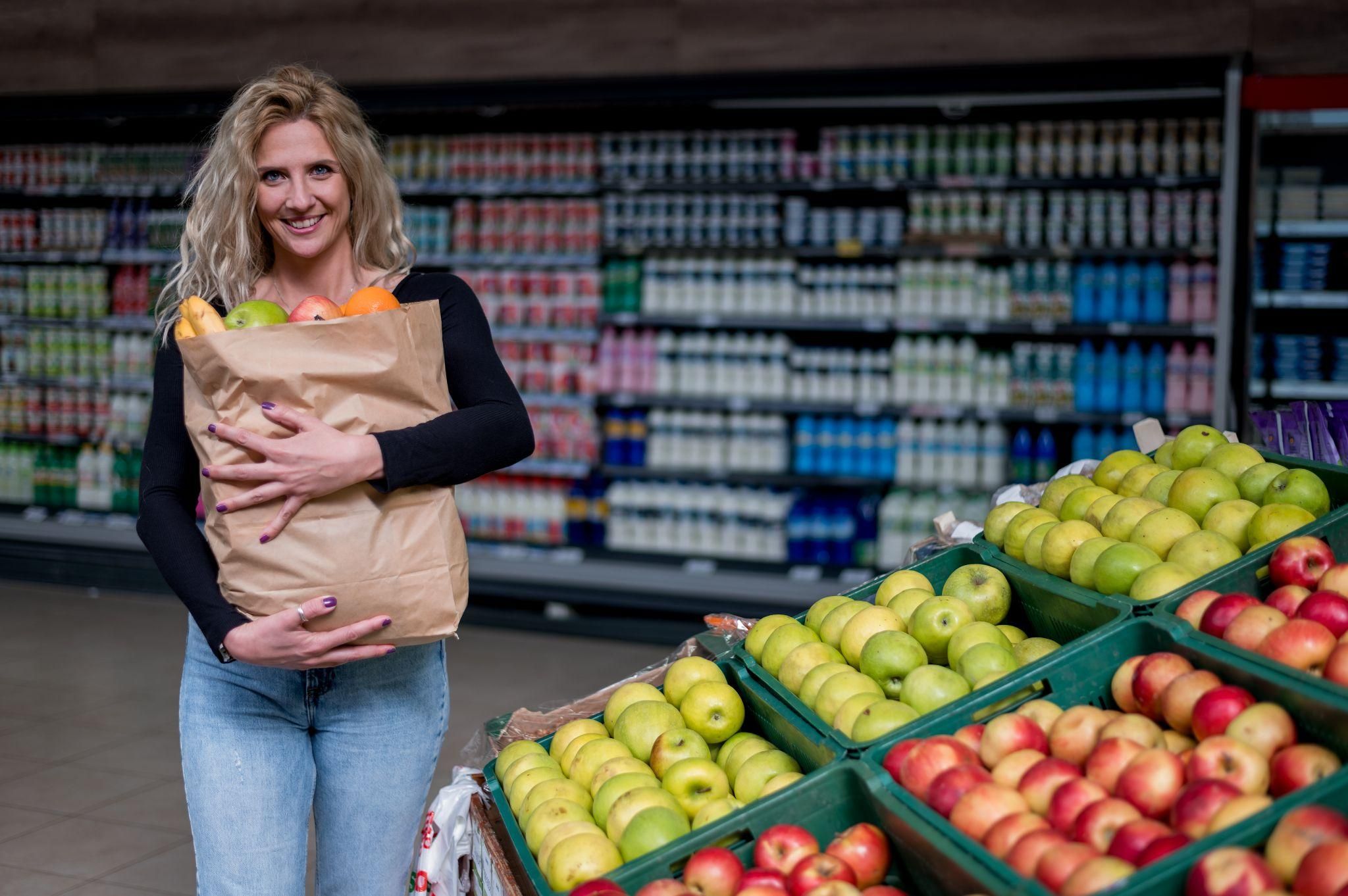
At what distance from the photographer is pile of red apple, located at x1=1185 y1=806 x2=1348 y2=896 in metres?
0.99

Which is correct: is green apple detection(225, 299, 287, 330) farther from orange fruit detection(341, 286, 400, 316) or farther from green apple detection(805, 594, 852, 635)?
green apple detection(805, 594, 852, 635)

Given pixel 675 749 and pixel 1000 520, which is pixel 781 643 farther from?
pixel 1000 520

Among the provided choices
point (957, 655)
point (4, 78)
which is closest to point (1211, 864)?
point (957, 655)

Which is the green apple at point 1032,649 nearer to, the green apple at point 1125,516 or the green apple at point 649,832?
the green apple at point 1125,516

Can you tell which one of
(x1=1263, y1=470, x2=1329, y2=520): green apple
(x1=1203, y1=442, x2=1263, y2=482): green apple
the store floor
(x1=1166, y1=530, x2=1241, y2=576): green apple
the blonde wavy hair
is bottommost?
the store floor

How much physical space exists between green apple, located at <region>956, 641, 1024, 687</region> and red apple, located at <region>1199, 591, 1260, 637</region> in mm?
250

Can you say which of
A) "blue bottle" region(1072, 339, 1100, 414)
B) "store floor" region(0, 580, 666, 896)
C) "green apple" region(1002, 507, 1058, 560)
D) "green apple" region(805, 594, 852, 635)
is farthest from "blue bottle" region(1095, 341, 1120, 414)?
"green apple" region(805, 594, 852, 635)

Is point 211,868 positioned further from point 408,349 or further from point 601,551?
point 601,551

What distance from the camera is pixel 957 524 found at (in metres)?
2.77

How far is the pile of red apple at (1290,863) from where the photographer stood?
→ 3.24 feet

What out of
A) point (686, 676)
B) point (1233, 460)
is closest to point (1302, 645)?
point (1233, 460)

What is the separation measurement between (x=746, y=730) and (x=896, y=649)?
13.0 inches

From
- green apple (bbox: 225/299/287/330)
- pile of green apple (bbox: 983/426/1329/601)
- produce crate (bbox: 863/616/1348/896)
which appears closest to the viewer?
produce crate (bbox: 863/616/1348/896)

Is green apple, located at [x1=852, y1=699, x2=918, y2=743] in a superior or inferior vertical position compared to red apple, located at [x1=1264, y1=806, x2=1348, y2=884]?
inferior
